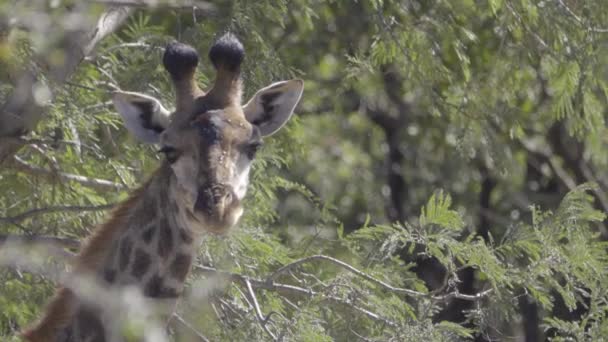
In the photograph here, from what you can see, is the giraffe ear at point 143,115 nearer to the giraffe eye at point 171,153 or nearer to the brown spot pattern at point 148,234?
the giraffe eye at point 171,153

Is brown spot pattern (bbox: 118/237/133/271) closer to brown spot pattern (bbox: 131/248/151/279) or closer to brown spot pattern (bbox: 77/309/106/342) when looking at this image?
brown spot pattern (bbox: 131/248/151/279)

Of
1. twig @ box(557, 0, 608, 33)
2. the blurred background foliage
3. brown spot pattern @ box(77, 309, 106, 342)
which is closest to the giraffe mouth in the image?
the blurred background foliage

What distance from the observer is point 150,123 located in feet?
19.9

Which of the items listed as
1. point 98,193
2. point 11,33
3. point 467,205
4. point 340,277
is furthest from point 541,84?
point 11,33

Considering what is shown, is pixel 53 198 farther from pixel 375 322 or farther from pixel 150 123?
pixel 375 322

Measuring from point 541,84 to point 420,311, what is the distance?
22.8 ft

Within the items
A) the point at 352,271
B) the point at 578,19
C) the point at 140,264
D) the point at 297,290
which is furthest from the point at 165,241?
the point at 578,19

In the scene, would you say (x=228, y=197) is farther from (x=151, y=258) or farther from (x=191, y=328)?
(x=191, y=328)

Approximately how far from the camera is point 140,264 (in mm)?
5797

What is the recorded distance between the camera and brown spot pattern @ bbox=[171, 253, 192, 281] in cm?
575

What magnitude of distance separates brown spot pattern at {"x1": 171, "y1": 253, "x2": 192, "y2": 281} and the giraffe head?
0.23 meters

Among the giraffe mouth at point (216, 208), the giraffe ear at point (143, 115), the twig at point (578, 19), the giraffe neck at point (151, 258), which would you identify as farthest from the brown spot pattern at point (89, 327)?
the twig at point (578, 19)

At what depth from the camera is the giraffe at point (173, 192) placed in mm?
5551

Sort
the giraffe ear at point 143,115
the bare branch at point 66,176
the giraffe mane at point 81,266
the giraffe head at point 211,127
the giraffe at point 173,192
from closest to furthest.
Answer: the giraffe head at point 211,127
the giraffe at point 173,192
the giraffe mane at point 81,266
the giraffe ear at point 143,115
the bare branch at point 66,176
